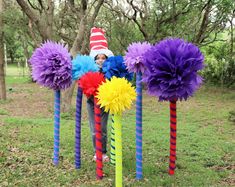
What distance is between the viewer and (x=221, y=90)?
2030 cm

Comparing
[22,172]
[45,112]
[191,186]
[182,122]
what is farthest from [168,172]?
[45,112]

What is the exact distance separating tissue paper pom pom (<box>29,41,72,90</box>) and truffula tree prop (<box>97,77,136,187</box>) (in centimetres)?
78

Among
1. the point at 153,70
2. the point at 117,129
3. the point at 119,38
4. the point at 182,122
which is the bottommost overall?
the point at 182,122

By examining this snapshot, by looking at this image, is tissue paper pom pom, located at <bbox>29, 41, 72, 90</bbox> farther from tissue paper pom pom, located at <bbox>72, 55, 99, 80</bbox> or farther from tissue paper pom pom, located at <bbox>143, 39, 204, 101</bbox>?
tissue paper pom pom, located at <bbox>143, 39, 204, 101</bbox>

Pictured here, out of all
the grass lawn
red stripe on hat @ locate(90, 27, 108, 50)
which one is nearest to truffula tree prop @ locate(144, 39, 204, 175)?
red stripe on hat @ locate(90, 27, 108, 50)

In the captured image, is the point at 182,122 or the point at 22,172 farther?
the point at 182,122

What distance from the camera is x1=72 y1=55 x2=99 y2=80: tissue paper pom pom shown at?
537 centimetres

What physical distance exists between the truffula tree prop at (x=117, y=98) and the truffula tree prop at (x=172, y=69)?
11.5 inches

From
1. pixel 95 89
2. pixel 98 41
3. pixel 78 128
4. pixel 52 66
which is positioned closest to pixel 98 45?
pixel 98 41

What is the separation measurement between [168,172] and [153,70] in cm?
172

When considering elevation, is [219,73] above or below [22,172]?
above

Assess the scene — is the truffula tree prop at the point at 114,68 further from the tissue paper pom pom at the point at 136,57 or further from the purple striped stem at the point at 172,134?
the purple striped stem at the point at 172,134

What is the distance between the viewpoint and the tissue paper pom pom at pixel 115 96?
4.71 m

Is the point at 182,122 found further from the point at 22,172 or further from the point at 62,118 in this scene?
the point at 22,172
